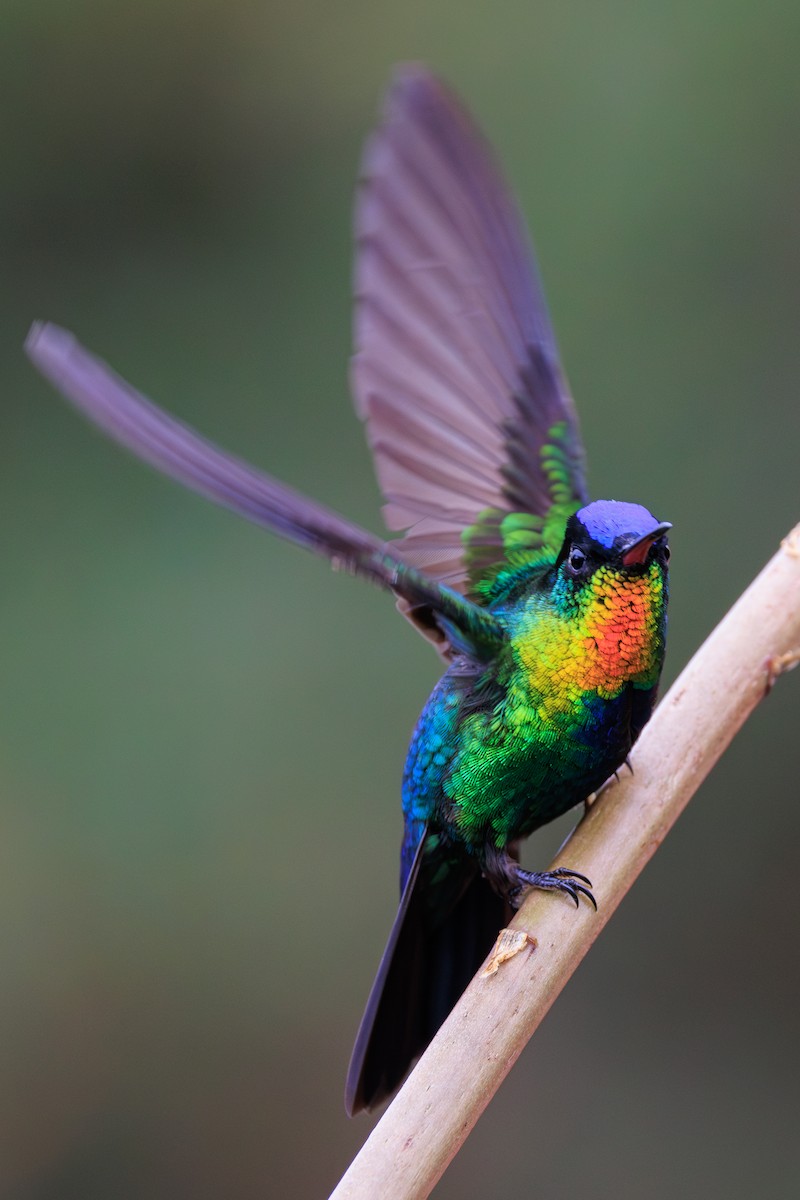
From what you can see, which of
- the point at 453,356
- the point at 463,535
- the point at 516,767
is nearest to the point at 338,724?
the point at 463,535

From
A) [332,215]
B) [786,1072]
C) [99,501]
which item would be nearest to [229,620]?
[99,501]

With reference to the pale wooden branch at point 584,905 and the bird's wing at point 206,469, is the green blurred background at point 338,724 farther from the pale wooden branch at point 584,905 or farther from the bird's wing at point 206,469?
the bird's wing at point 206,469

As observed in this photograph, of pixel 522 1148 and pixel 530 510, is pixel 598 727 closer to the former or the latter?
pixel 530 510

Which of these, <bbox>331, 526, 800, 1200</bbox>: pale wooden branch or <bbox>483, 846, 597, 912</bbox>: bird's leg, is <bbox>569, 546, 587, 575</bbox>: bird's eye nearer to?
<bbox>331, 526, 800, 1200</bbox>: pale wooden branch

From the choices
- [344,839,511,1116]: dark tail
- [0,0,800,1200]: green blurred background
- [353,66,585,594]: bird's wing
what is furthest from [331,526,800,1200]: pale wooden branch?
[0,0,800,1200]: green blurred background

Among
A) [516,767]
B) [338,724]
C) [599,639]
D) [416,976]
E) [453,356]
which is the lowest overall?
[416,976]

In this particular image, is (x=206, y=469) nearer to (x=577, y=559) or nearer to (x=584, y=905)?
(x=577, y=559)
